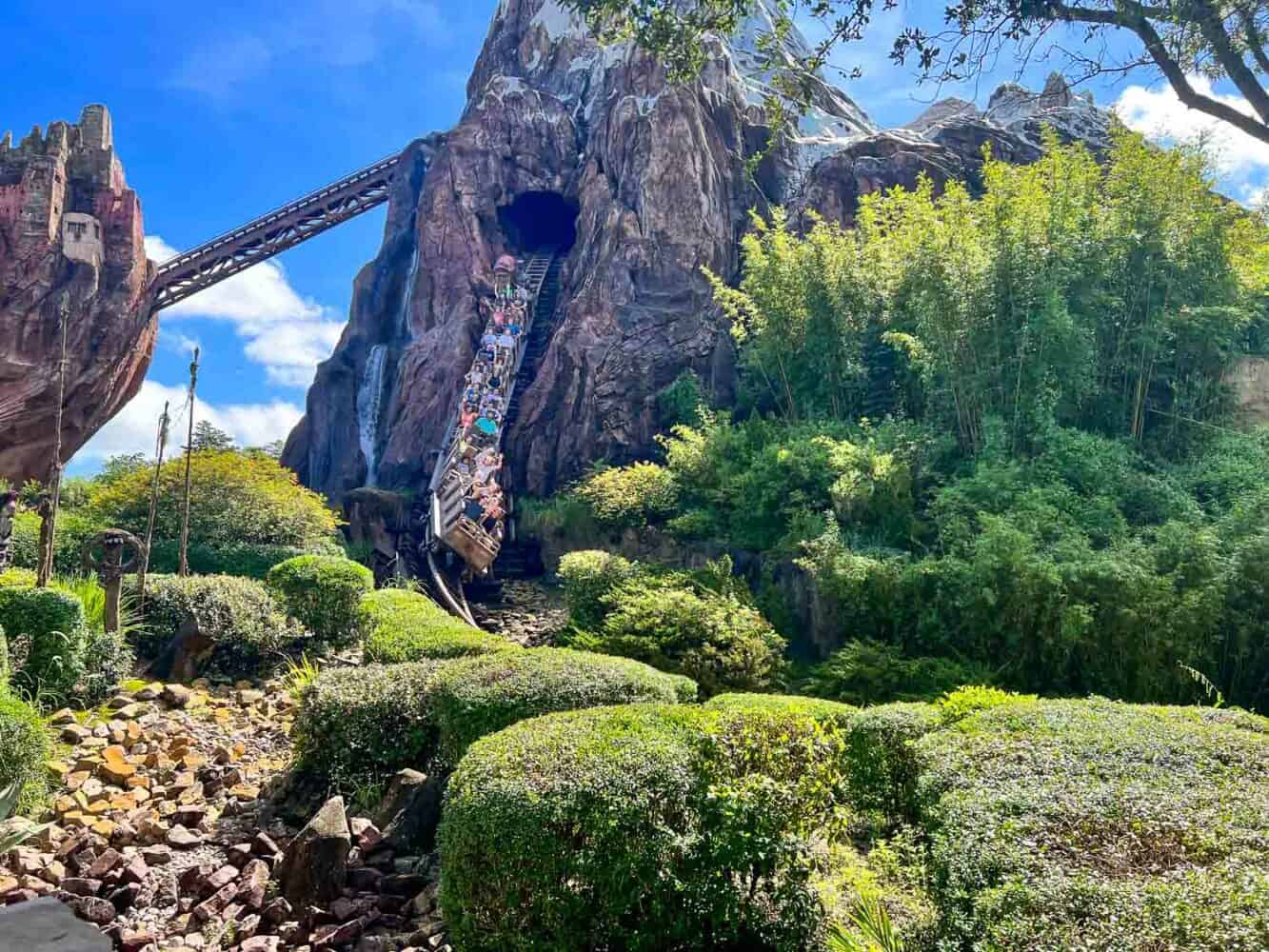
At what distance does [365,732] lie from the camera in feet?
15.3

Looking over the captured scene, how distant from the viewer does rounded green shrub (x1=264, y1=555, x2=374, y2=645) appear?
27.2 ft

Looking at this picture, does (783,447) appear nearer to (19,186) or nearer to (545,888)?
(545,888)

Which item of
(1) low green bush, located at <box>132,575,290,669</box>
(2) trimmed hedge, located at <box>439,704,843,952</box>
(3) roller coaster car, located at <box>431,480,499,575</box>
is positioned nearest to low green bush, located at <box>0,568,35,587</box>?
(1) low green bush, located at <box>132,575,290,669</box>

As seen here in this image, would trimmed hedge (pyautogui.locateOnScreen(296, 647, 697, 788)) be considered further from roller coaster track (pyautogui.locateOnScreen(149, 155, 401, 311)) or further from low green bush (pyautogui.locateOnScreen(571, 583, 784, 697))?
roller coaster track (pyautogui.locateOnScreen(149, 155, 401, 311))

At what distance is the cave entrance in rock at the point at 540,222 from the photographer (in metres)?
22.5

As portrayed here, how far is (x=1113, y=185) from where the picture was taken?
9555mm

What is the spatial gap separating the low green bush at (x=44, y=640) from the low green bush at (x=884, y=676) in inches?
234

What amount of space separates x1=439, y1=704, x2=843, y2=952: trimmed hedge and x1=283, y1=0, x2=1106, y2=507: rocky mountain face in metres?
13.4

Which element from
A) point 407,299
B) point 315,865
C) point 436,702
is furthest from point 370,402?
point 315,865

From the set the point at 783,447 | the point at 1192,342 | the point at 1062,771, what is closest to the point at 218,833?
the point at 1062,771

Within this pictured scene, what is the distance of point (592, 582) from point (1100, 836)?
7.31 meters

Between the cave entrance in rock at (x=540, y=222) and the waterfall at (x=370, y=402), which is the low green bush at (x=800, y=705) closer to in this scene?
the waterfall at (x=370, y=402)

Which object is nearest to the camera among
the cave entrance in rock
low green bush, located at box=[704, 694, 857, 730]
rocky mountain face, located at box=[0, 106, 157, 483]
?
low green bush, located at box=[704, 694, 857, 730]

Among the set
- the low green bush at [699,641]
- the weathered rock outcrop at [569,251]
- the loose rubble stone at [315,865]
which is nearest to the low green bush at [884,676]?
the low green bush at [699,641]
